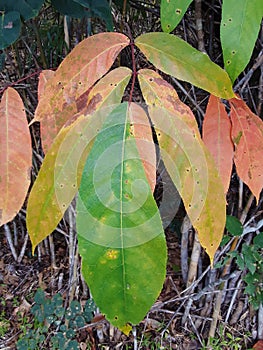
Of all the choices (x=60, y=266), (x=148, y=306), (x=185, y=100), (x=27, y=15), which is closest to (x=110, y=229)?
(x=148, y=306)

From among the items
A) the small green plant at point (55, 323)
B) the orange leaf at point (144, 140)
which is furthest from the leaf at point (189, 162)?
the small green plant at point (55, 323)

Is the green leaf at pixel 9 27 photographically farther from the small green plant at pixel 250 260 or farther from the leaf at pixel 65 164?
the small green plant at pixel 250 260

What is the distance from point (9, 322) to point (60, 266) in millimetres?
276

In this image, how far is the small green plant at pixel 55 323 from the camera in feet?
4.14

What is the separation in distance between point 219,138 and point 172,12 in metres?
0.18

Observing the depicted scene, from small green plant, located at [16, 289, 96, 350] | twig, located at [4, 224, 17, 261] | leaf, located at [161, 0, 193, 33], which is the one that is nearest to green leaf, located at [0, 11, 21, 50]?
leaf, located at [161, 0, 193, 33]

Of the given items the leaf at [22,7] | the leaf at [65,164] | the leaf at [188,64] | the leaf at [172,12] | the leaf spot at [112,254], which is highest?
the leaf at [172,12]

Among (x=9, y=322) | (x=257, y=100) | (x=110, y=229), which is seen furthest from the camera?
(x=9, y=322)

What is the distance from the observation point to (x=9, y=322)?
1.47 m

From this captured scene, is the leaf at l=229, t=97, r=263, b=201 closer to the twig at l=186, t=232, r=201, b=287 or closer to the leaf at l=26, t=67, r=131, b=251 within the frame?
the leaf at l=26, t=67, r=131, b=251

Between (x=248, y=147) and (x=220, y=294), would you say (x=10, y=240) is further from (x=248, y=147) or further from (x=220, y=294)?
(x=248, y=147)

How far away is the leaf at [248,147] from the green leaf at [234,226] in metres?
0.53

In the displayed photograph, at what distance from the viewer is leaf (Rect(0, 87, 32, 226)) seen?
1.62 feet

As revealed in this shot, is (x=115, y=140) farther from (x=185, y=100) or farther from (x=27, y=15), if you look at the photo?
(x=185, y=100)
